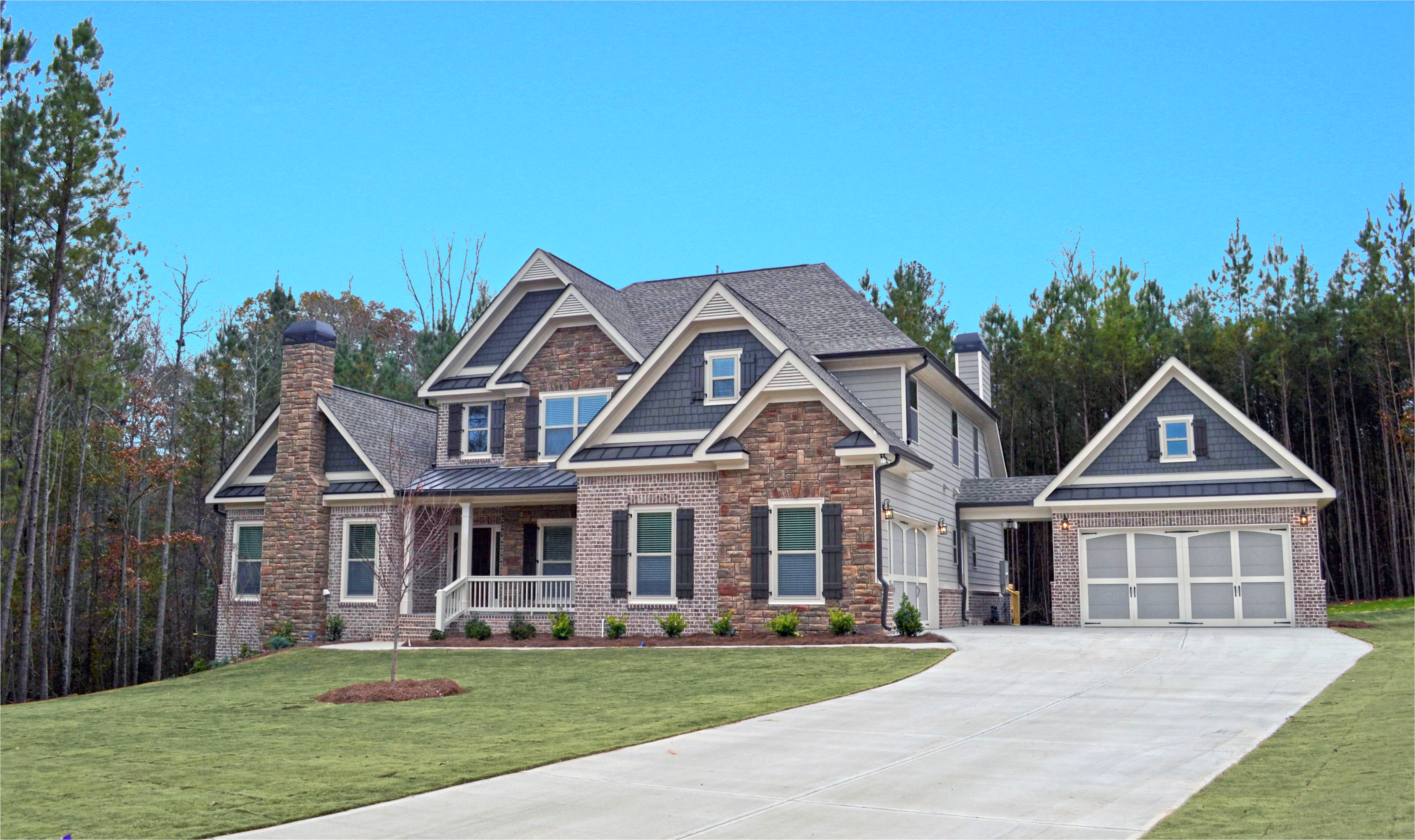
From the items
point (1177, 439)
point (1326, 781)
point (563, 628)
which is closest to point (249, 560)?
point (563, 628)

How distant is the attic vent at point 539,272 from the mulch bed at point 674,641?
29.1 feet

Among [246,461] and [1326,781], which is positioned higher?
[246,461]

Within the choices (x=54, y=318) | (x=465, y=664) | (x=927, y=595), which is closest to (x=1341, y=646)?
(x=927, y=595)

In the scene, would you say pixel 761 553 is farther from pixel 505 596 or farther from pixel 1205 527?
pixel 1205 527

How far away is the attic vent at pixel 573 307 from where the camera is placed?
27.0m

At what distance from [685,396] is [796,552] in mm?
4061

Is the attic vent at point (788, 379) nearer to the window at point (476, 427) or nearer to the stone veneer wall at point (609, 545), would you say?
the stone veneer wall at point (609, 545)

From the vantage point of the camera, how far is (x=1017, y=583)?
40250 mm

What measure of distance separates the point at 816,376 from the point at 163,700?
12002 mm

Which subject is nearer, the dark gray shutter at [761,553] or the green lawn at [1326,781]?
the green lawn at [1326,781]

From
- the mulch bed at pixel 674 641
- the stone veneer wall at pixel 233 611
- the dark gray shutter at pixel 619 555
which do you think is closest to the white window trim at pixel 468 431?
the stone veneer wall at pixel 233 611

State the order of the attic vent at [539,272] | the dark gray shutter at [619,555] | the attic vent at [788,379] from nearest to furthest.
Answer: the attic vent at [788,379]
the dark gray shutter at [619,555]
the attic vent at [539,272]

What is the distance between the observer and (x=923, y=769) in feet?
31.8

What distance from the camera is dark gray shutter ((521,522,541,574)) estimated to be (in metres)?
26.7
